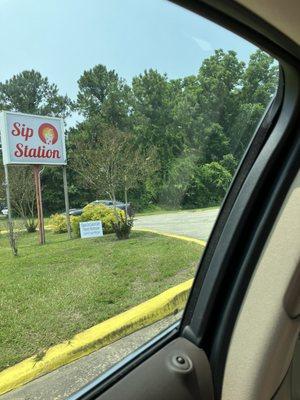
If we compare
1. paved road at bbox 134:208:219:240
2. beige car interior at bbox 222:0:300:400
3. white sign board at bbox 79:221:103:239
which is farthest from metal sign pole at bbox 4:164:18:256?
beige car interior at bbox 222:0:300:400

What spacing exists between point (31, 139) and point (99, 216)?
1.13ft

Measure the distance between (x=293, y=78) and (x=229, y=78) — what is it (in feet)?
1.01

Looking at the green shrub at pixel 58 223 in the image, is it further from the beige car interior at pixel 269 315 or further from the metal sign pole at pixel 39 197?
the beige car interior at pixel 269 315

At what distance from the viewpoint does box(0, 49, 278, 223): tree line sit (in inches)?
56.4

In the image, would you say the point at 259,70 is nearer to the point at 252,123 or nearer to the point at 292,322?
the point at 252,123

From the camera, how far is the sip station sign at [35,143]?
1.31 metres

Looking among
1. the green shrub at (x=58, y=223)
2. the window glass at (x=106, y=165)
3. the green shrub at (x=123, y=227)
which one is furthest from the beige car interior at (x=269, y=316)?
the green shrub at (x=58, y=223)

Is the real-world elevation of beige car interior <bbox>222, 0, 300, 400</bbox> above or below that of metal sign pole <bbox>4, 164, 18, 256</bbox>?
below

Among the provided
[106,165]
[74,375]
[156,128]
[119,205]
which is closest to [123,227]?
[119,205]

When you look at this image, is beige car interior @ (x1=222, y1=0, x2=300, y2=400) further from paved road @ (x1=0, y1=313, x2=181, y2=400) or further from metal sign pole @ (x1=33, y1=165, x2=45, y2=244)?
metal sign pole @ (x1=33, y1=165, x2=45, y2=244)

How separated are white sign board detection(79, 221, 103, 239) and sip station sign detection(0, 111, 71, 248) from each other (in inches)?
2.9

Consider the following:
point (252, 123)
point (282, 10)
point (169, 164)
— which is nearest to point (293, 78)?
point (252, 123)

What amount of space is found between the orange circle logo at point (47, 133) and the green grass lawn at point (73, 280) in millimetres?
282

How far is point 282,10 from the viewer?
1269 mm
